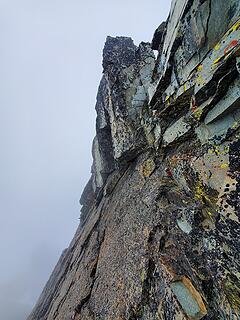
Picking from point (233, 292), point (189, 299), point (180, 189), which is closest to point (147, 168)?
point (180, 189)

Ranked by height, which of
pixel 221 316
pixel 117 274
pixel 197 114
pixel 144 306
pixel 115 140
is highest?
pixel 115 140

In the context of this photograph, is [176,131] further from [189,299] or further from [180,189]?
[189,299]

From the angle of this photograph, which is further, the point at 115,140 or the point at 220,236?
the point at 115,140

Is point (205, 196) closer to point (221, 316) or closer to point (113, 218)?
point (221, 316)

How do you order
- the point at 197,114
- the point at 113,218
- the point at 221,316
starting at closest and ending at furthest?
the point at 221,316
the point at 197,114
the point at 113,218

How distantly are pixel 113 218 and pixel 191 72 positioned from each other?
435 inches

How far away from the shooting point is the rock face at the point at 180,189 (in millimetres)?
6730

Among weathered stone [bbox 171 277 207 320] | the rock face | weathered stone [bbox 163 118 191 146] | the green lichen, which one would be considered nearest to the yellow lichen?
the rock face

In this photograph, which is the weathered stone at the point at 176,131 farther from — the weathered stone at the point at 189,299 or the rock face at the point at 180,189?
the weathered stone at the point at 189,299

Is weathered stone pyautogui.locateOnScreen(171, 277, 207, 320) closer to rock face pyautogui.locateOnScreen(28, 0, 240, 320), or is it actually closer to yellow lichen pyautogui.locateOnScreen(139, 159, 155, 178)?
rock face pyautogui.locateOnScreen(28, 0, 240, 320)

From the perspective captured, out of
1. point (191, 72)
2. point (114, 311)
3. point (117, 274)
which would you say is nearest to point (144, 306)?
point (114, 311)

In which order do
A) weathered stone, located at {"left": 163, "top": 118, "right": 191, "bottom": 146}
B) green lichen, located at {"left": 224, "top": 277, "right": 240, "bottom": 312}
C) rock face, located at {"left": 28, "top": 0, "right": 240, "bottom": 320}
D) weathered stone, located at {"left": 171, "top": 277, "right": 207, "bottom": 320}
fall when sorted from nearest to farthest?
green lichen, located at {"left": 224, "top": 277, "right": 240, "bottom": 312} < rock face, located at {"left": 28, "top": 0, "right": 240, "bottom": 320} < weathered stone, located at {"left": 171, "top": 277, "right": 207, "bottom": 320} < weathered stone, located at {"left": 163, "top": 118, "right": 191, "bottom": 146}

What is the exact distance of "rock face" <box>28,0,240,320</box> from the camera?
6.73m

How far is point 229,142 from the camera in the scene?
688 centimetres
